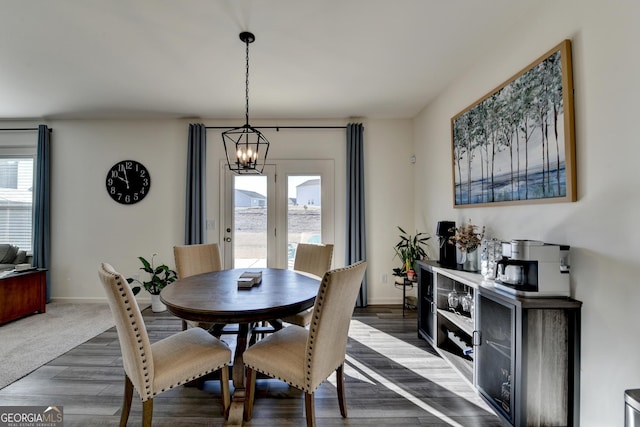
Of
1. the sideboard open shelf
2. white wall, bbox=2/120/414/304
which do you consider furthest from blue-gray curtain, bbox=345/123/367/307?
the sideboard open shelf

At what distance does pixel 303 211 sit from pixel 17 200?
14.1ft

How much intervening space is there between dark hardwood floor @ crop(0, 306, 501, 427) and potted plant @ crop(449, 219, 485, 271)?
3.02 ft

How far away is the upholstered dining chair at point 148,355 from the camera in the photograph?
135 centimetres

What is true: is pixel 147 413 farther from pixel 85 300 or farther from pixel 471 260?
pixel 85 300

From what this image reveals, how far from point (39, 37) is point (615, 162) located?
4.07 metres

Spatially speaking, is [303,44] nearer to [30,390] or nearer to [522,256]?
[522,256]

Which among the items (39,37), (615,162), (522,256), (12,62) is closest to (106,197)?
(12,62)

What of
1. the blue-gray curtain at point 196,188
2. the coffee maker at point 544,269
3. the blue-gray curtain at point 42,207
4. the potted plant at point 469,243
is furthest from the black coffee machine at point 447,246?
the blue-gray curtain at point 42,207

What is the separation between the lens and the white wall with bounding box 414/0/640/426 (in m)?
1.29

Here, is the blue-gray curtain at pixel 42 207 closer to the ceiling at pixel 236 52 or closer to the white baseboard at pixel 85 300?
the white baseboard at pixel 85 300

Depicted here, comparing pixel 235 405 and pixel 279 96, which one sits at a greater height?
pixel 279 96

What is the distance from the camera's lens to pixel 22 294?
331 cm

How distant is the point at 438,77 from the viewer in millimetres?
2822

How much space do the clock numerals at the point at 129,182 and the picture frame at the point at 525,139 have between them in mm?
4280
